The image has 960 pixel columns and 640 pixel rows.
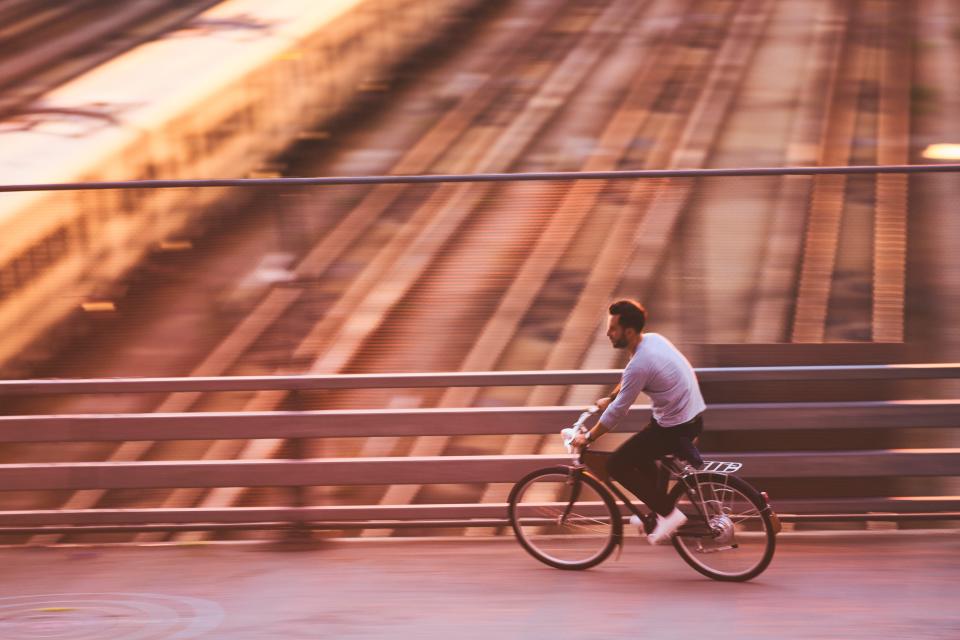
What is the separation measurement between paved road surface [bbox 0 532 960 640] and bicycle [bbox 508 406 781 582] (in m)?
0.13

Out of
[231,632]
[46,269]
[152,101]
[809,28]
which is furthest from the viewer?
[809,28]

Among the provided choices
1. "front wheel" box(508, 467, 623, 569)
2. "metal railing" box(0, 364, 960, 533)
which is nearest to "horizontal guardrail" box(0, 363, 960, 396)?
"metal railing" box(0, 364, 960, 533)

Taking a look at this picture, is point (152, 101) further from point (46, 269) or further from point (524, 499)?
point (524, 499)

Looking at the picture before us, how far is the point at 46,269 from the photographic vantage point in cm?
852

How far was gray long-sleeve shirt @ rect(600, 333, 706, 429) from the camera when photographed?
7344mm

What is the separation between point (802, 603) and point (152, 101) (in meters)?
15.5

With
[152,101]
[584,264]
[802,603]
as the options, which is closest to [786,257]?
[584,264]

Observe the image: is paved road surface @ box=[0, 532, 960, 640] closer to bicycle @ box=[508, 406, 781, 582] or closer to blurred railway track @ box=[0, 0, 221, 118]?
bicycle @ box=[508, 406, 781, 582]

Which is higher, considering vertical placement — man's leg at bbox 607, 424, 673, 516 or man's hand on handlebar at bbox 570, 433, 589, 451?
man's hand on handlebar at bbox 570, 433, 589, 451

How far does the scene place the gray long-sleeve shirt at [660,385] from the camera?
7.34 m

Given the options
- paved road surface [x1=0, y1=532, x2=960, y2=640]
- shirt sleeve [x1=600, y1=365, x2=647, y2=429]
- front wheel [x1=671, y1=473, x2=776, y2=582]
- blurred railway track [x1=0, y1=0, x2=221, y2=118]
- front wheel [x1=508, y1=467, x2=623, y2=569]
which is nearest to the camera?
paved road surface [x1=0, y1=532, x2=960, y2=640]

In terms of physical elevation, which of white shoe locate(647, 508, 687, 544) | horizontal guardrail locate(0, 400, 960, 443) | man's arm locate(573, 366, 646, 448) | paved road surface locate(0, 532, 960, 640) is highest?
man's arm locate(573, 366, 646, 448)

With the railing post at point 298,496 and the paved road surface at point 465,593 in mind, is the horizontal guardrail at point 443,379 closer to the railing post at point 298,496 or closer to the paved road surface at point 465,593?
the railing post at point 298,496

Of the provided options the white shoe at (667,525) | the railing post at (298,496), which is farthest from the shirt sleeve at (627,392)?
the railing post at (298,496)
